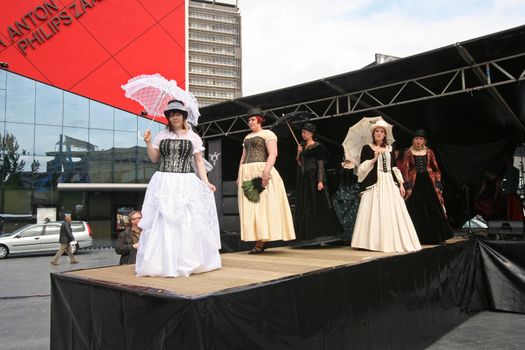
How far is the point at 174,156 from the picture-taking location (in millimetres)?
3332

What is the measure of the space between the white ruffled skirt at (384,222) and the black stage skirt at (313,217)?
0.54 m

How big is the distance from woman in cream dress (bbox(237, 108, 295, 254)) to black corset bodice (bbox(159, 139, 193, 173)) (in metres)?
1.15

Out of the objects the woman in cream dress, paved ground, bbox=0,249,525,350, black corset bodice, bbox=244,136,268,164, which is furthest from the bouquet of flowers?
paved ground, bbox=0,249,525,350

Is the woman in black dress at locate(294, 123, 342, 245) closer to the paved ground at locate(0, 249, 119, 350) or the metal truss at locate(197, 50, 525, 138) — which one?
the metal truss at locate(197, 50, 525, 138)

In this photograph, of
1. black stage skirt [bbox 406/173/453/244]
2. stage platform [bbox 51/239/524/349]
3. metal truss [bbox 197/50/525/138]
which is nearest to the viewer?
stage platform [bbox 51/239/524/349]

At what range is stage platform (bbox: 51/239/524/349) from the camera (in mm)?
2176

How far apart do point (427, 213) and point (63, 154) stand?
1938cm

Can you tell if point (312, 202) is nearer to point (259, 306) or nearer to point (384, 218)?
point (384, 218)

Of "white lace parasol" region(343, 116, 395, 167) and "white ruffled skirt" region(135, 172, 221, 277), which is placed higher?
"white lace parasol" region(343, 116, 395, 167)

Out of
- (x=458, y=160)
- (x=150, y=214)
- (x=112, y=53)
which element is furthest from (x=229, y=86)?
(x=150, y=214)

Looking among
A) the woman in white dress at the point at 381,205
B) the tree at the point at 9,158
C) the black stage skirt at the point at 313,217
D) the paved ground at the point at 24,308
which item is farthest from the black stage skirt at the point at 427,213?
the tree at the point at 9,158

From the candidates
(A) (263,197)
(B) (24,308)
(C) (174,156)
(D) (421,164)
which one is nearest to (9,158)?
(B) (24,308)

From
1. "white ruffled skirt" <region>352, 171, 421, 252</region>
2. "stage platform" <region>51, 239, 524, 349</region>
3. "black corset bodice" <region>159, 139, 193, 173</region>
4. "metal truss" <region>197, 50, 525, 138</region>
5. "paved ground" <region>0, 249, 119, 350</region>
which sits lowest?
"paved ground" <region>0, 249, 119, 350</region>

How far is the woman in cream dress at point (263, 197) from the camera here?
4418 millimetres
